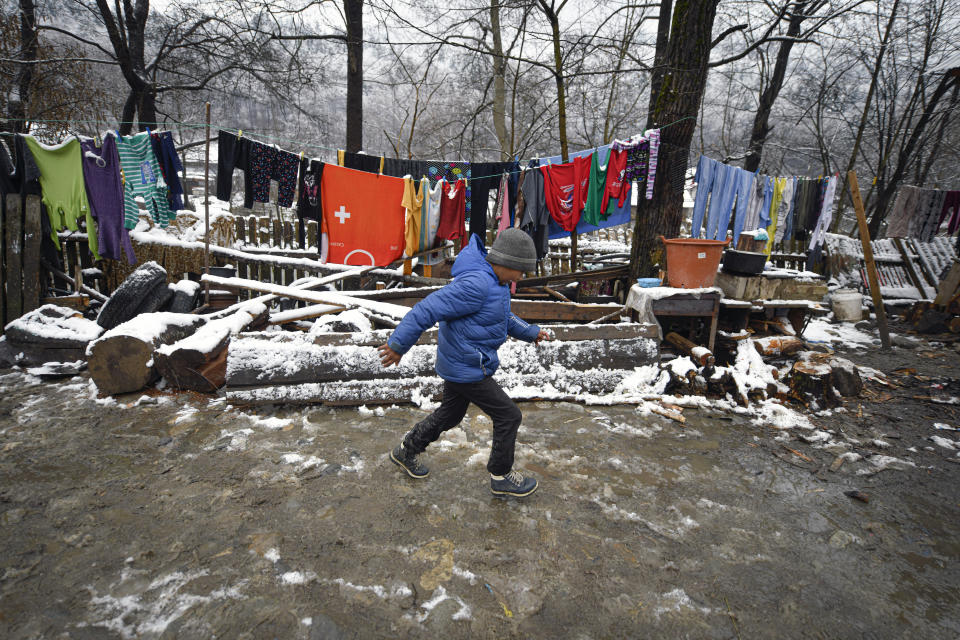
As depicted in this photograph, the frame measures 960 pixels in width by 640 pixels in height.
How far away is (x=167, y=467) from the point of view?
130 inches

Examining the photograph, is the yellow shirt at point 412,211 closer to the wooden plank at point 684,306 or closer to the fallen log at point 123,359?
the fallen log at point 123,359

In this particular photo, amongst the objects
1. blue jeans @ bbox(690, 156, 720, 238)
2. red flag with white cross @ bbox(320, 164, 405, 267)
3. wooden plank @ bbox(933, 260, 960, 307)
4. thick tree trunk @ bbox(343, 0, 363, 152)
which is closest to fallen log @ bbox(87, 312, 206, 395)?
red flag with white cross @ bbox(320, 164, 405, 267)

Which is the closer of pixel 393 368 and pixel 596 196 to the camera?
pixel 393 368

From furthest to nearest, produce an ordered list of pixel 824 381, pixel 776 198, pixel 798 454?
pixel 776 198
pixel 824 381
pixel 798 454

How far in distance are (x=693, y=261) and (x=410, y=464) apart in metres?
3.98

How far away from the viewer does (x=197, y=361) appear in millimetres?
4457

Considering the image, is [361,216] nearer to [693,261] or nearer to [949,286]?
[693,261]

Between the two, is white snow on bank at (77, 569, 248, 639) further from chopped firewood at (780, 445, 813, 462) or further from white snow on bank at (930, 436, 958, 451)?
white snow on bank at (930, 436, 958, 451)

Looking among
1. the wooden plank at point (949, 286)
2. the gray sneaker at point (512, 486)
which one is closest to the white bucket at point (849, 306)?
the wooden plank at point (949, 286)

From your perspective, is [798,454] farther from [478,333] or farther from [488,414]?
[478,333]

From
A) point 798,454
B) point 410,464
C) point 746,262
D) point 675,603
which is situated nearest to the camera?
point 675,603

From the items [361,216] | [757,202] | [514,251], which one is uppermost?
[757,202]

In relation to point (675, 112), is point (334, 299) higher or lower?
lower

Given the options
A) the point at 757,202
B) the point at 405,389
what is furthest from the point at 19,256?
the point at 757,202
